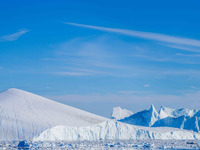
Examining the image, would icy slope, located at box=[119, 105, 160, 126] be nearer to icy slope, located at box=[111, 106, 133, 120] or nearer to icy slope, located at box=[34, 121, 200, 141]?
icy slope, located at box=[111, 106, 133, 120]

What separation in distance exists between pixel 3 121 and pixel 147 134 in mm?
20890

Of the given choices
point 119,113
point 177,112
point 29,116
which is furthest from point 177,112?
point 29,116

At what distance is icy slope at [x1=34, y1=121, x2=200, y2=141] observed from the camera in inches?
1612

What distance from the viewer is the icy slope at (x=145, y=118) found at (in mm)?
78188

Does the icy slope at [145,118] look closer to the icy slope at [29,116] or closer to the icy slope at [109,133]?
the icy slope at [109,133]

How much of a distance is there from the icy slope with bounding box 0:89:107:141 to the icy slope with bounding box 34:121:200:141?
3.35ft

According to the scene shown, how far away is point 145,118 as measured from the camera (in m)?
80.4

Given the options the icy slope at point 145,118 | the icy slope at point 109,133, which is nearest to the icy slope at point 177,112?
the icy slope at point 145,118

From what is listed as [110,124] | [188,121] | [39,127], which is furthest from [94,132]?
[188,121]

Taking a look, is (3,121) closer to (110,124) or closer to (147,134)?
(110,124)

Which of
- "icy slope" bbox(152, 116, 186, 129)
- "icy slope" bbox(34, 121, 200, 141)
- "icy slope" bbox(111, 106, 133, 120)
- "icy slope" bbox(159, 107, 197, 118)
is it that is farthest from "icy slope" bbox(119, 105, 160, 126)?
"icy slope" bbox(34, 121, 200, 141)

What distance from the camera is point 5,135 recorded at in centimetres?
3825

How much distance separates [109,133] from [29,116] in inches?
451

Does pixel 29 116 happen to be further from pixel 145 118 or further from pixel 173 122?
→ pixel 145 118
